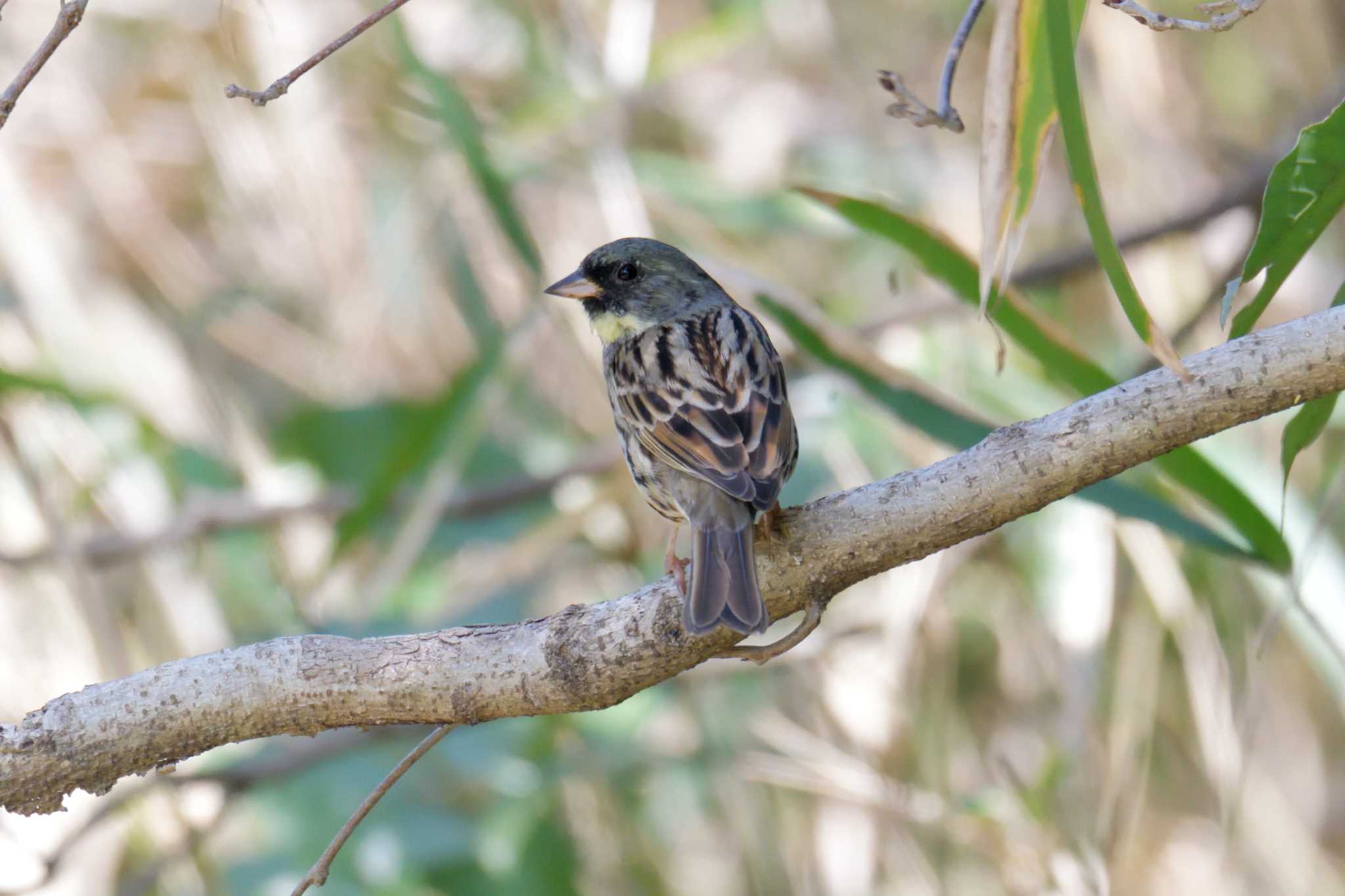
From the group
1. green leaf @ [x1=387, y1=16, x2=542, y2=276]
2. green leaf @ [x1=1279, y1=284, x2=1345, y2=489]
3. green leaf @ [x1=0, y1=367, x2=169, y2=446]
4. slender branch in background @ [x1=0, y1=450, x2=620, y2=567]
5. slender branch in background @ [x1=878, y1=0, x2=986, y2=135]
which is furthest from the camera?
slender branch in background @ [x1=0, y1=450, x2=620, y2=567]

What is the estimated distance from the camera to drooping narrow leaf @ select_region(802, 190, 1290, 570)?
7.84 feet

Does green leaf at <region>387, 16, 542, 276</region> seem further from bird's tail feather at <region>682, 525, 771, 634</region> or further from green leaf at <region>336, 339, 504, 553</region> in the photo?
bird's tail feather at <region>682, 525, 771, 634</region>

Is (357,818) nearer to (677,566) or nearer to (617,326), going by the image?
(677,566)

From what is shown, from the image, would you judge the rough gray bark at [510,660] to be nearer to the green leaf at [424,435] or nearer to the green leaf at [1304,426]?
the green leaf at [1304,426]

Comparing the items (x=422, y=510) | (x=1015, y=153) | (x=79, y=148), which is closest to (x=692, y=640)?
(x=1015, y=153)

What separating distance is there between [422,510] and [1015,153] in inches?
95.7

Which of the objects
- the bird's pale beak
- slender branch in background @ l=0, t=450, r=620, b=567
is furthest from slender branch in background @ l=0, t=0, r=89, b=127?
slender branch in background @ l=0, t=450, r=620, b=567

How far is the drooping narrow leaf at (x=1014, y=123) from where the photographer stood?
6.68 feet

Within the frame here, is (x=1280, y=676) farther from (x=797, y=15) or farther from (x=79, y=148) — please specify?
(x=79, y=148)

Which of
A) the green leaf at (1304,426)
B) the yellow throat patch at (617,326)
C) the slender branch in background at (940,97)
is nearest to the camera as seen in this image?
the slender branch in background at (940,97)

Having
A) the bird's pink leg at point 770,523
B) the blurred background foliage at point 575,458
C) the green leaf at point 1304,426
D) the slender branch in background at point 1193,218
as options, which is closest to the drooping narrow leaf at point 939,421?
the green leaf at point 1304,426

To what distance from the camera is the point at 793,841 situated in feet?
15.5

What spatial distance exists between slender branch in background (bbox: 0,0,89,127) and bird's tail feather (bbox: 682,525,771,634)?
110 cm

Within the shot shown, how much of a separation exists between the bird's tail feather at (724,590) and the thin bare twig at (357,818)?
42cm
